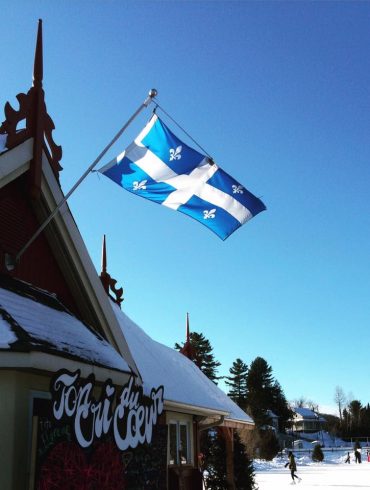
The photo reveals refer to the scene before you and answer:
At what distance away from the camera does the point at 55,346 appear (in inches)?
241

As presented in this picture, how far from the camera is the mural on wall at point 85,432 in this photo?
544 cm

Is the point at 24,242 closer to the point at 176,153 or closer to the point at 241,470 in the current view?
the point at 176,153

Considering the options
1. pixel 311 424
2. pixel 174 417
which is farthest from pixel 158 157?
pixel 311 424

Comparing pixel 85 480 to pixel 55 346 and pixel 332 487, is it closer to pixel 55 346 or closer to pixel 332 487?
pixel 55 346

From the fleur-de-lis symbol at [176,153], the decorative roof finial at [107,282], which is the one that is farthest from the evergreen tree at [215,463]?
the fleur-de-lis symbol at [176,153]

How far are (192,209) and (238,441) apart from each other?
519 inches

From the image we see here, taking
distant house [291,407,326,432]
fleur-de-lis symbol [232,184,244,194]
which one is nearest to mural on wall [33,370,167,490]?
fleur-de-lis symbol [232,184,244,194]

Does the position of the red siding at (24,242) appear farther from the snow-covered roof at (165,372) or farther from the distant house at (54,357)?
the snow-covered roof at (165,372)

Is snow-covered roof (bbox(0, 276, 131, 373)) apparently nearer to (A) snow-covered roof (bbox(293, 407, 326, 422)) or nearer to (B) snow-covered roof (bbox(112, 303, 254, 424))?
(B) snow-covered roof (bbox(112, 303, 254, 424))

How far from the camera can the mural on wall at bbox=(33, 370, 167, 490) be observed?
544 cm

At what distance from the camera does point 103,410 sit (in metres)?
6.21

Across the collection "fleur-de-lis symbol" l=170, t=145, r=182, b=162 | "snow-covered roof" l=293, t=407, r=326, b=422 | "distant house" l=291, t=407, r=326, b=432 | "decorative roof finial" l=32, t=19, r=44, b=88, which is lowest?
"distant house" l=291, t=407, r=326, b=432

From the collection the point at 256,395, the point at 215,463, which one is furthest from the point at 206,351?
the point at 215,463

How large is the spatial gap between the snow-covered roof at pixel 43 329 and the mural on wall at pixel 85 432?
Result: 508mm
